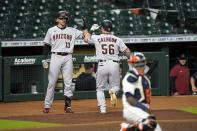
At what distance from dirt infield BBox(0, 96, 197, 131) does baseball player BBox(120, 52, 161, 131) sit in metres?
2.04

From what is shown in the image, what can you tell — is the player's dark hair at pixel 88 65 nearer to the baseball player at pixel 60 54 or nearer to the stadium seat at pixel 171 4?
the baseball player at pixel 60 54

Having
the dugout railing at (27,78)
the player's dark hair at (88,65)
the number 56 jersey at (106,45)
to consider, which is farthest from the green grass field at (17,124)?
the player's dark hair at (88,65)

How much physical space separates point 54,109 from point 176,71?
4603mm

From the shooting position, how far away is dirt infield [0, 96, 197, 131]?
782 cm

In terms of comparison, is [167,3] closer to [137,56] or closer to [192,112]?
[192,112]

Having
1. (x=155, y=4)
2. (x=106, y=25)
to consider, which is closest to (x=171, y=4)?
(x=155, y=4)

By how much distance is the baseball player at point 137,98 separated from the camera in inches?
219

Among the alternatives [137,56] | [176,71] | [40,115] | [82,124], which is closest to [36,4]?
[176,71]

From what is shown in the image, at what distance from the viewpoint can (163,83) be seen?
13.5 meters

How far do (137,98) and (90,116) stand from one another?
128 inches

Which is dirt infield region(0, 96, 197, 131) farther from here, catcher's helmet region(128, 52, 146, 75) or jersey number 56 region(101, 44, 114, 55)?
catcher's helmet region(128, 52, 146, 75)

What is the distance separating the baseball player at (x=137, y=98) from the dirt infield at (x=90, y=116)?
2.04 m

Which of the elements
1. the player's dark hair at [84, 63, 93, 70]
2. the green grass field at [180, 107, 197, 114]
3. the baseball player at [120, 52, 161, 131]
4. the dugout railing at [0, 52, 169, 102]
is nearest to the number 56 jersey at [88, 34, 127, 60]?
the green grass field at [180, 107, 197, 114]

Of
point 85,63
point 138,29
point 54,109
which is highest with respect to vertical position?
point 138,29
